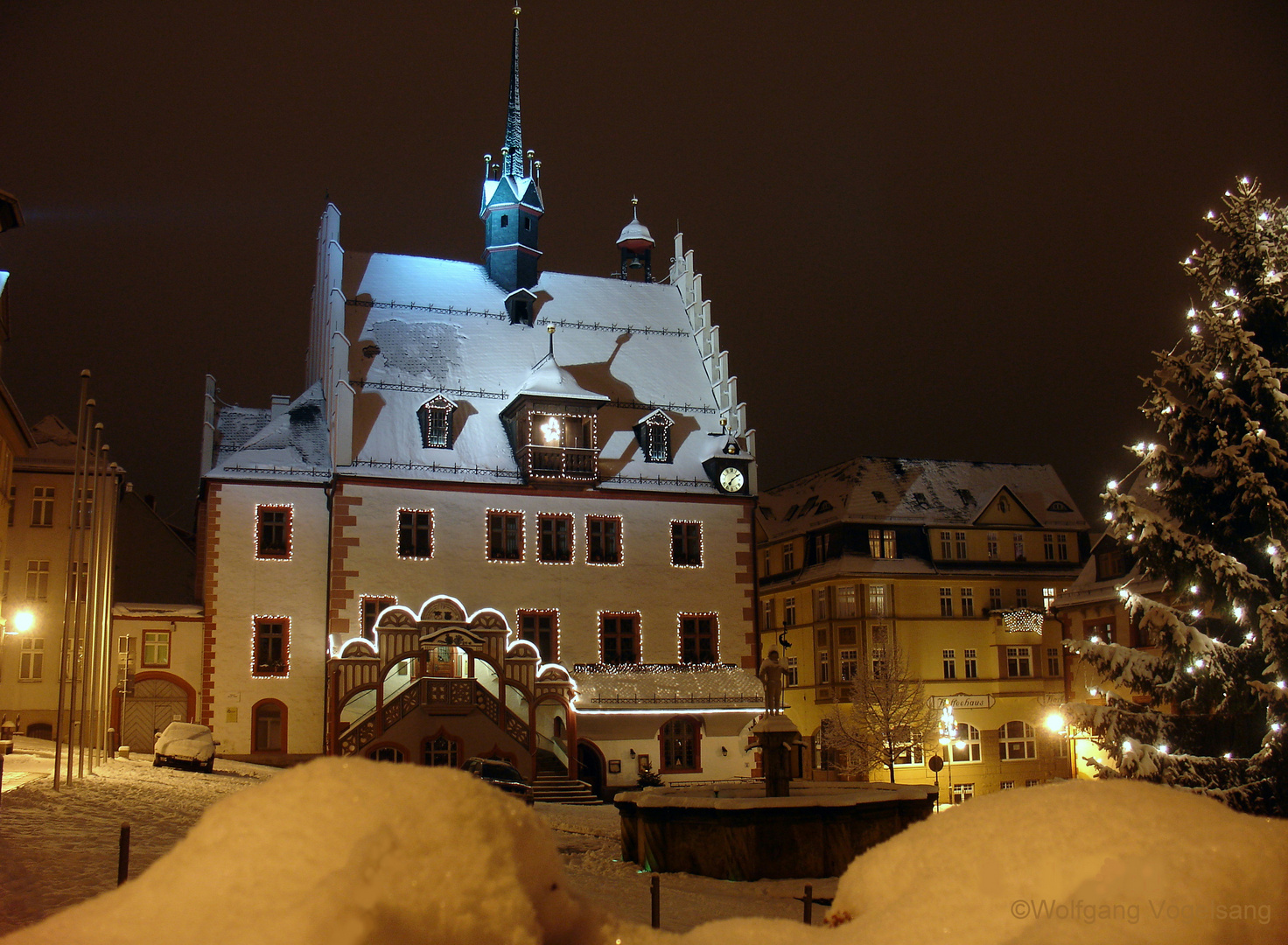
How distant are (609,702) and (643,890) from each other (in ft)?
63.7

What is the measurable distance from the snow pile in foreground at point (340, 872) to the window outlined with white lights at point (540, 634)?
116 feet

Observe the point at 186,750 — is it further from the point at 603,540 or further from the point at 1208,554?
the point at 1208,554

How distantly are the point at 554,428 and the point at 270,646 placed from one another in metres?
11.5

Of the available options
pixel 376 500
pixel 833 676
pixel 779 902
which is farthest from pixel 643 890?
pixel 833 676

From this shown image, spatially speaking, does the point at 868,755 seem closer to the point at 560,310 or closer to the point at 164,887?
the point at 560,310

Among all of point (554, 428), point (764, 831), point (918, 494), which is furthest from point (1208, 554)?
point (918, 494)

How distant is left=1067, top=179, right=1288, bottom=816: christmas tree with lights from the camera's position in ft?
60.5

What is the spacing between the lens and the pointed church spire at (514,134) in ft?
152

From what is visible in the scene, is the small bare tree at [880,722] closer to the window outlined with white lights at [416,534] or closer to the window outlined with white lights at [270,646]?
the window outlined with white lights at [416,534]

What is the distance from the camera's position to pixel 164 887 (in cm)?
263

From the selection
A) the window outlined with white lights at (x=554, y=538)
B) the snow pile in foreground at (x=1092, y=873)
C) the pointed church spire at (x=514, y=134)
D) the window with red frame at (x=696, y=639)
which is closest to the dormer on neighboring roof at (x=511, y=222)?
the pointed church spire at (x=514, y=134)

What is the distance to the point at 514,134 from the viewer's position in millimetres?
47781

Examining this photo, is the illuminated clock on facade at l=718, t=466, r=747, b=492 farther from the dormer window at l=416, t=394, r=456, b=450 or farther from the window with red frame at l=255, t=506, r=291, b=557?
the window with red frame at l=255, t=506, r=291, b=557

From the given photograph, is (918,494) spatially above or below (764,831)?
above
